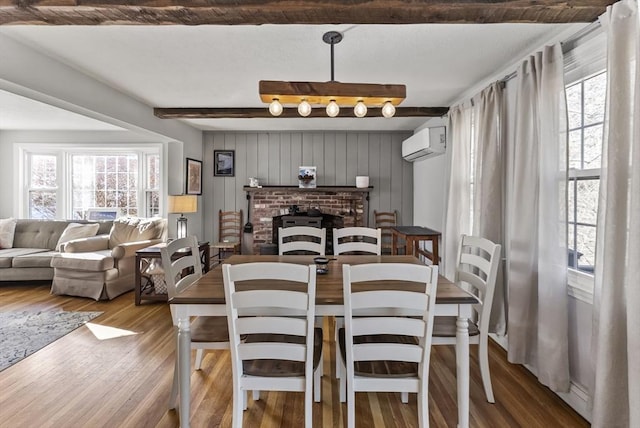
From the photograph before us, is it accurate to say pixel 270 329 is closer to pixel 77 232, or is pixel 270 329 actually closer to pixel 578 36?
pixel 578 36

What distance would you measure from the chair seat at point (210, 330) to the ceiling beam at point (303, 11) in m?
1.74

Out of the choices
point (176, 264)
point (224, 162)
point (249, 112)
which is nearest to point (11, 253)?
point (224, 162)

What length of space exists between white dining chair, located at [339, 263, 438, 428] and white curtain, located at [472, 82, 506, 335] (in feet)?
5.00

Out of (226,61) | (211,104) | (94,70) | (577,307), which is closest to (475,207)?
(577,307)

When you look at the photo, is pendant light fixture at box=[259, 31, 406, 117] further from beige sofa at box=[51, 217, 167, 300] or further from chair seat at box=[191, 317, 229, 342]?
beige sofa at box=[51, 217, 167, 300]

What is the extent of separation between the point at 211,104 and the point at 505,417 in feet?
13.9

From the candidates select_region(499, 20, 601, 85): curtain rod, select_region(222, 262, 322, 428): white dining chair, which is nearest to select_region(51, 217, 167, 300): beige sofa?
select_region(222, 262, 322, 428): white dining chair

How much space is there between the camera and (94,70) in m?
3.02

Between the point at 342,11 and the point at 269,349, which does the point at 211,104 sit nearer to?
the point at 342,11

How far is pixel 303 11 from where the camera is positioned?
1682 mm

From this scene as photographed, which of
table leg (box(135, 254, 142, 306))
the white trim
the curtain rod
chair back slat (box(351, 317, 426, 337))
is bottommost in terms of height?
table leg (box(135, 254, 142, 306))

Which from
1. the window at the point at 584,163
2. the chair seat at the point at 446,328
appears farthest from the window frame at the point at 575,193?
the chair seat at the point at 446,328

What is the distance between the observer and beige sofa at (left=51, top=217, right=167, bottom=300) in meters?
3.89

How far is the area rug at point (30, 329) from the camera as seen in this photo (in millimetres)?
2670
